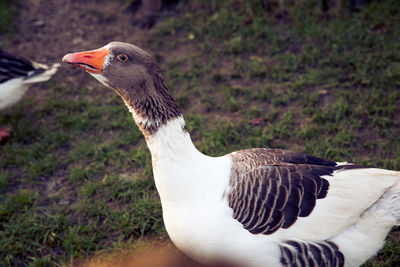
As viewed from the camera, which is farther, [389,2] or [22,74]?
[389,2]

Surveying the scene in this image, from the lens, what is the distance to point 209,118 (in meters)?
4.46

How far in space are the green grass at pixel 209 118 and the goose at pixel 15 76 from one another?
0.33 m

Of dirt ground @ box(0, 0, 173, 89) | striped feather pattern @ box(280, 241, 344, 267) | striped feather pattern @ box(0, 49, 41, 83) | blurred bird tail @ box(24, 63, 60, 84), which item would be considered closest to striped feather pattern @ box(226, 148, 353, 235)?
striped feather pattern @ box(280, 241, 344, 267)

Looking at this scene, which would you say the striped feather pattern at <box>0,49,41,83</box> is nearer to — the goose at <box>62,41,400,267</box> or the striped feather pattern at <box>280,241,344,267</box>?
the goose at <box>62,41,400,267</box>

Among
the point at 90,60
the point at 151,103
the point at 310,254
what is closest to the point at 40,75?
the point at 90,60

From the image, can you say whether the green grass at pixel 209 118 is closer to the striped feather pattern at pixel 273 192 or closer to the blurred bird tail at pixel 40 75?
the blurred bird tail at pixel 40 75

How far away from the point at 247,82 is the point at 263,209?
8.98 feet

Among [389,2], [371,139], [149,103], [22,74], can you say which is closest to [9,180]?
[22,74]

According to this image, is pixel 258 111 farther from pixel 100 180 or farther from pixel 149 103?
pixel 149 103

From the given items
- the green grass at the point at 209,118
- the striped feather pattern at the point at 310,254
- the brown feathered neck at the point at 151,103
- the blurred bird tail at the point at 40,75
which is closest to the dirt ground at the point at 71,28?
the green grass at the point at 209,118

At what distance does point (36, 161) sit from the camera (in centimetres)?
411

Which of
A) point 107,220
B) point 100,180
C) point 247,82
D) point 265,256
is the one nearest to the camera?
point 265,256

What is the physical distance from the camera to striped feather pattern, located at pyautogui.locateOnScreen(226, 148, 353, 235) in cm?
238

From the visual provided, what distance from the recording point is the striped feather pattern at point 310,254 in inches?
92.8
